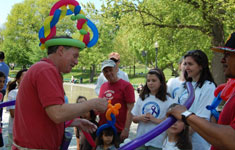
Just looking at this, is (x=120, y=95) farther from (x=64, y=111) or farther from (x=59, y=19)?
(x=64, y=111)

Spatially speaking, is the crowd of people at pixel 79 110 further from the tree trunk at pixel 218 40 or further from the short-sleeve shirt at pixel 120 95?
the tree trunk at pixel 218 40

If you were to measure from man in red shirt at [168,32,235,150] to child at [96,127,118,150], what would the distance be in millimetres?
2543

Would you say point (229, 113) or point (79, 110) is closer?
point (229, 113)

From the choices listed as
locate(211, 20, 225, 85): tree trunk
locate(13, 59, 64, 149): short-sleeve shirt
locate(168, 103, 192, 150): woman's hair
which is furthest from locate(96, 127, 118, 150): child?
locate(211, 20, 225, 85): tree trunk

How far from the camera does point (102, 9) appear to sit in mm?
12906

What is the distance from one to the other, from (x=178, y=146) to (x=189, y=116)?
6.46ft

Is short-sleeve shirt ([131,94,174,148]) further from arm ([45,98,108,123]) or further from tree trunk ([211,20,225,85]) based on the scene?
tree trunk ([211,20,225,85])

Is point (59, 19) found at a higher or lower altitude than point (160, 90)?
higher

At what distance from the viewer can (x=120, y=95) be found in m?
4.41

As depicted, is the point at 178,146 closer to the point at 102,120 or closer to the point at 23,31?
the point at 102,120

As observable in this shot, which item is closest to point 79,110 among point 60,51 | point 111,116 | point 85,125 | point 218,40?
point 60,51

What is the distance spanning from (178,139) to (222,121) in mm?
1766

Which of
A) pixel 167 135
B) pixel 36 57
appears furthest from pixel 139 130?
pixel 36 57

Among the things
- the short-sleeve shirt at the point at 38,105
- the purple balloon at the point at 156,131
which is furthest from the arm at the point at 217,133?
the short-sleeve shirt at the point at 38,105
